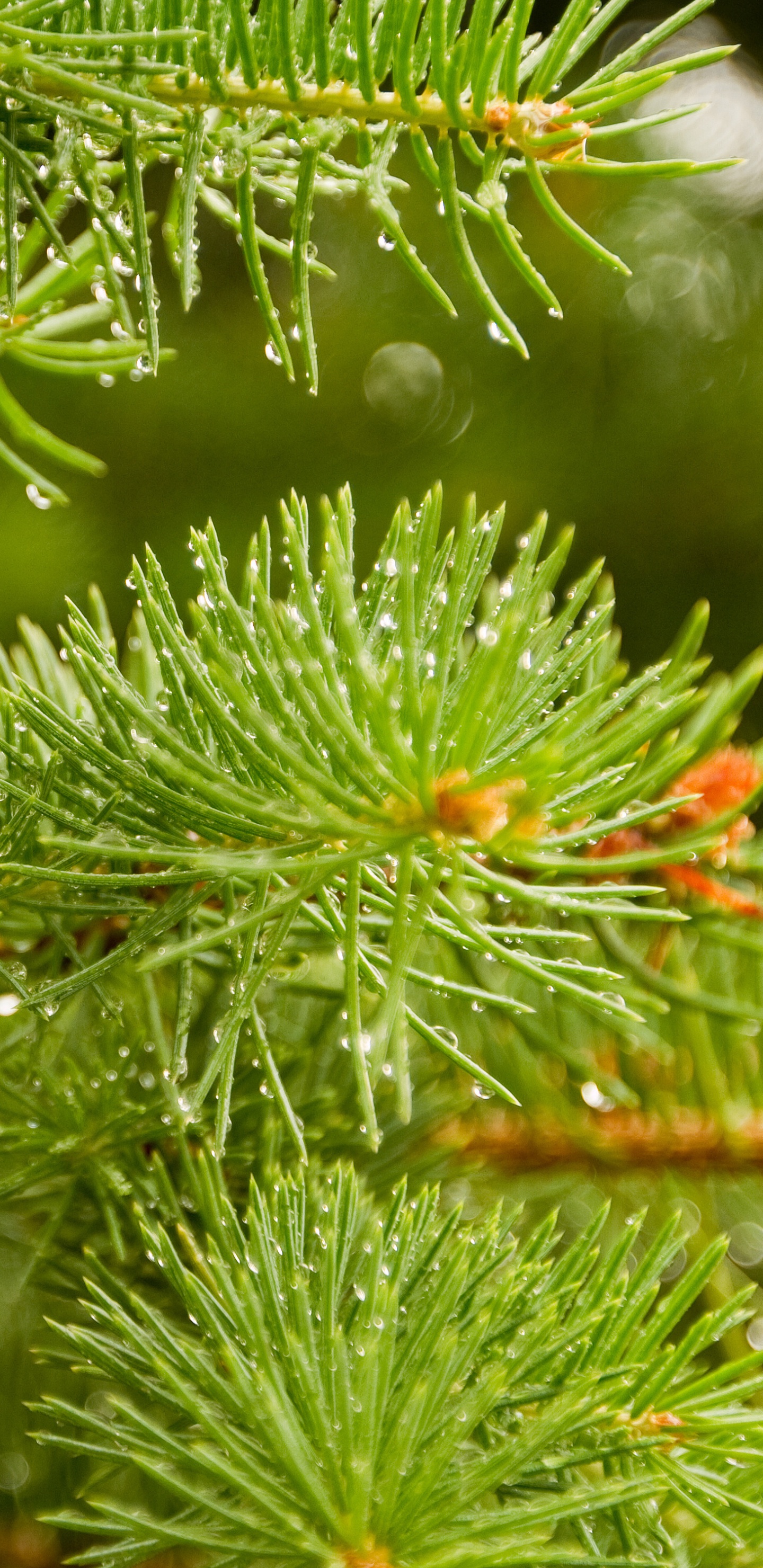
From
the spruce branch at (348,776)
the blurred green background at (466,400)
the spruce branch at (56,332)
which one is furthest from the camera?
the blurred green background at (466,400)

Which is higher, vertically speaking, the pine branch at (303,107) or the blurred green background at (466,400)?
the blurred green background at (466,400)

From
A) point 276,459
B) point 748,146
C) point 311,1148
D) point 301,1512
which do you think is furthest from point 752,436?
point 301,1512

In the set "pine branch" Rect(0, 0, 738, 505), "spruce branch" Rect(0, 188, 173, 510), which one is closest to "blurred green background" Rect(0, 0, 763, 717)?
"spruce branch" Rect(0, 188, 173, 510)

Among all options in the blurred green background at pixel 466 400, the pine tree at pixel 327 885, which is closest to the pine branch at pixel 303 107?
the pine tree at pixel 327 885

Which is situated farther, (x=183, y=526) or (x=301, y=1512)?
(x=183, y=526)

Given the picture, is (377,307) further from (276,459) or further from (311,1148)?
(311,1148)

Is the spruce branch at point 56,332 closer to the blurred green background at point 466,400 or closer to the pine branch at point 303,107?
the pine branch at point 303,107

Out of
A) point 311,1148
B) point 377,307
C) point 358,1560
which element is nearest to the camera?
point 358,1560

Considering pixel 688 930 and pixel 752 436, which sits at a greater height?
pixel 752 436

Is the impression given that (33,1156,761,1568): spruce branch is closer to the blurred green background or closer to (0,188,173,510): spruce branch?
(0,188,173,510): spruce branch
